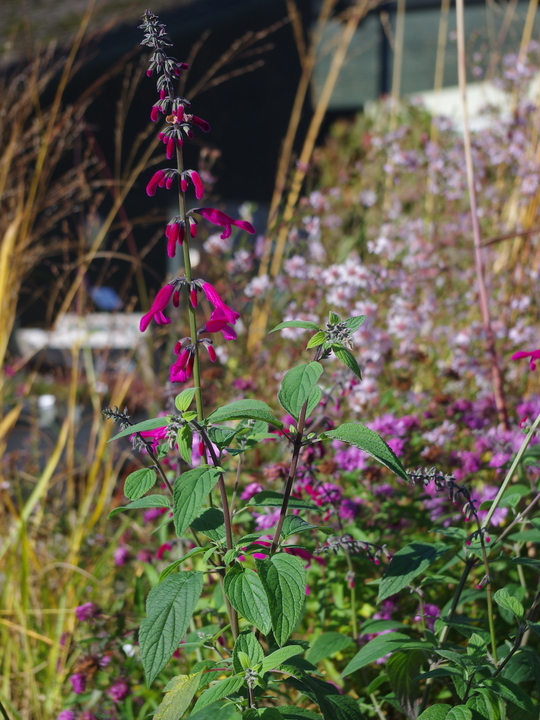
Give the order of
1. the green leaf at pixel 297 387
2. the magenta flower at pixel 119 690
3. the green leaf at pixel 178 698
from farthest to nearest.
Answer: the magenta flower at pixel 119 690, the green leaf at pixel 178 698, the green leaf at pixel 297 387

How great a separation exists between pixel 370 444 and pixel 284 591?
0.21m

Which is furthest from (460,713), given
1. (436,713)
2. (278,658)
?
(278,658)

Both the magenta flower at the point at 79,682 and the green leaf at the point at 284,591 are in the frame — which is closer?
the green leaf at the point at 284,591

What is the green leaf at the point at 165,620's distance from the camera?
0.85 m

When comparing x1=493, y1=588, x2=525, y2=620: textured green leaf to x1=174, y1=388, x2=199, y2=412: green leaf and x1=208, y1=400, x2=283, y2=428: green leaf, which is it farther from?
x1=174, y1=388, x2=199, y2=412: green leaf

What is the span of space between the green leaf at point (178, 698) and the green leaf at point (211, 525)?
0.19 meters

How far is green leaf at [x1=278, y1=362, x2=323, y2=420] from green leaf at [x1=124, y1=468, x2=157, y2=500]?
9.7 inches

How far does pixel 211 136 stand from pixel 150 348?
539cm

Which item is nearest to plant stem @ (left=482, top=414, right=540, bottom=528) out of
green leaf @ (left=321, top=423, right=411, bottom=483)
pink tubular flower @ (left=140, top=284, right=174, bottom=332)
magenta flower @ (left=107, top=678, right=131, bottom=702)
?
green leaf @ (left=321, top=423, right=411, bottom=483)

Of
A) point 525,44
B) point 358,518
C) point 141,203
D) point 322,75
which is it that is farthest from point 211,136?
point 358,518

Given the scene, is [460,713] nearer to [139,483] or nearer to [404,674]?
[404,674]

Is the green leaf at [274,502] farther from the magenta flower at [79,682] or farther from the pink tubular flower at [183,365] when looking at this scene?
the magenta flower at [79,682]

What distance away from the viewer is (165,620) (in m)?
0.87

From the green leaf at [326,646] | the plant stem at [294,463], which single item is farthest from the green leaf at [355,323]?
the green leaf at [326,646]
